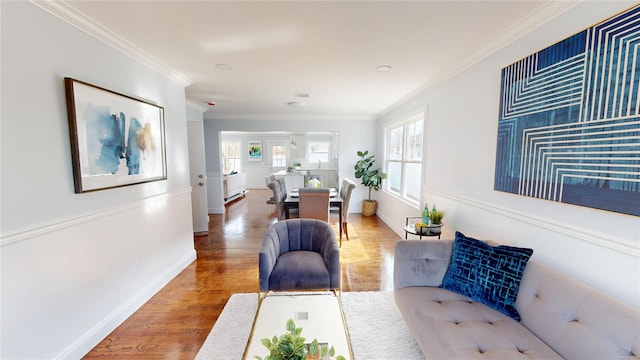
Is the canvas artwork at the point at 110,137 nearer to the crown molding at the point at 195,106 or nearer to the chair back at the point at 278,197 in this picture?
the chair back at the point at 278,197

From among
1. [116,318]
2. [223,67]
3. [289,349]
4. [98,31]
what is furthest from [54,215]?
[223,67]

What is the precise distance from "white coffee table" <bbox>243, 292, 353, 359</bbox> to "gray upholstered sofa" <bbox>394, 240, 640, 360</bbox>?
47 centimetres

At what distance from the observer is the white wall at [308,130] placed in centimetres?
569

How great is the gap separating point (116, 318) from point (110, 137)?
4.93 ft

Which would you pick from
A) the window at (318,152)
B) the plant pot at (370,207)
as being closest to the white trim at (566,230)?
the plant pot at (370,207)

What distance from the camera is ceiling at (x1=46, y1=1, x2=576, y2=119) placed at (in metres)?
1.58

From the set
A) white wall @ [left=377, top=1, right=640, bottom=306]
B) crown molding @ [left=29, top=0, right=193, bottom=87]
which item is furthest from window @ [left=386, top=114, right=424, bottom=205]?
Result: crown molding @ [left=29, top=0, right=193, bottom=87]

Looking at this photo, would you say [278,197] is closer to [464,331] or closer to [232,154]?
[464,331]

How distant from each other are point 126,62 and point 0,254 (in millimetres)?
1688

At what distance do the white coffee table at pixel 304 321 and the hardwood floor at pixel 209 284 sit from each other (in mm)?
690

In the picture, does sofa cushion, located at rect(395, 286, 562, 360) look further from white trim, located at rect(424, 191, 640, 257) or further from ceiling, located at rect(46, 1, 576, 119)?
ceiling, located at rect(46, 1, 576, 119)

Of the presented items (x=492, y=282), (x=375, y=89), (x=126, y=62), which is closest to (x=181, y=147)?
(x=126, y=62)

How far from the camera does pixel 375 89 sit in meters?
3.47

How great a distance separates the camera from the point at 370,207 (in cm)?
556
